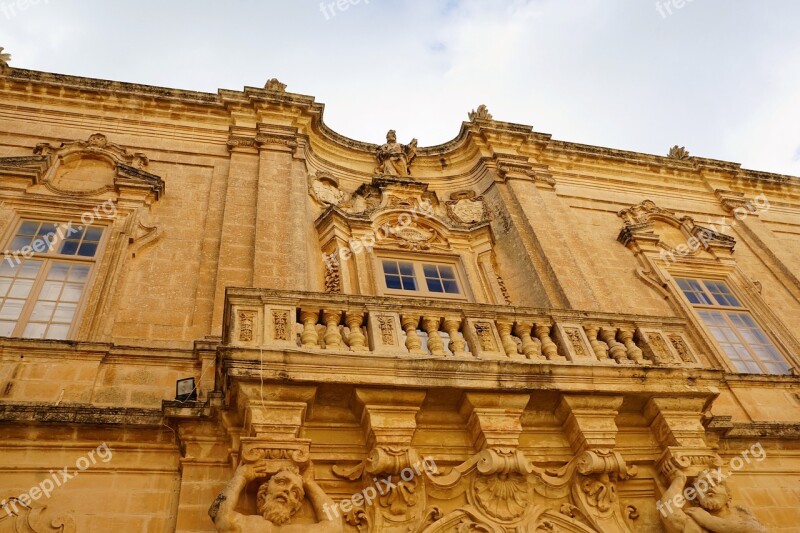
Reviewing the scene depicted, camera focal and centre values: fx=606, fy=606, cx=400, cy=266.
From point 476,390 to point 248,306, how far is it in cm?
245

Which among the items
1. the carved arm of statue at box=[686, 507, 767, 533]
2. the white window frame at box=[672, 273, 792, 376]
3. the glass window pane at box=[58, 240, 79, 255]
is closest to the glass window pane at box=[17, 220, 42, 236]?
the glass window pane at box=[58, 240, 79, 255]

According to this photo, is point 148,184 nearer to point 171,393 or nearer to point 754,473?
point 171,393

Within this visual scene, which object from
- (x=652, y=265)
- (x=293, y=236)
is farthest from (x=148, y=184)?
(x=652, y=265)

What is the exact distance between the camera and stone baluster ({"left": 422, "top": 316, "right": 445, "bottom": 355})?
6348 mm

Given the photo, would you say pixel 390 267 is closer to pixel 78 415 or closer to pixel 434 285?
pixel 434 285

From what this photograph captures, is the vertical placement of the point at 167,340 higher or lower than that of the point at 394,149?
lower

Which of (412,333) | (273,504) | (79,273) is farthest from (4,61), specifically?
(273,504)

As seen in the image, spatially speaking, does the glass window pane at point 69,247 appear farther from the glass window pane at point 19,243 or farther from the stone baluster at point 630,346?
the stone baluster at point 630,346

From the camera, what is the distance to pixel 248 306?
6.17m

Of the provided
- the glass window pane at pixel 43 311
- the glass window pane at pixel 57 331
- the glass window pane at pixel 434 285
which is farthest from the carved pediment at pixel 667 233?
the glass window pane at pixel 43 311

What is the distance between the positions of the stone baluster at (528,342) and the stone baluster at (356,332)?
1.77 m

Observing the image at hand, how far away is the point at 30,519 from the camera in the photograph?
5211 millimetres

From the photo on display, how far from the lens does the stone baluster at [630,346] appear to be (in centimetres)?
684

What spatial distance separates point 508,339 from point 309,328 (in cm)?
219
